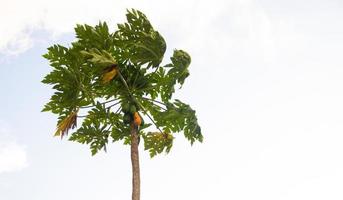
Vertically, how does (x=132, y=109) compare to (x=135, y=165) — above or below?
above

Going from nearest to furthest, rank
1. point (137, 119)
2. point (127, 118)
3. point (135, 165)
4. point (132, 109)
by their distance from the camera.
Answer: point (135, 165)
point (132, 109)
point (137, 119)
point (127, 118)

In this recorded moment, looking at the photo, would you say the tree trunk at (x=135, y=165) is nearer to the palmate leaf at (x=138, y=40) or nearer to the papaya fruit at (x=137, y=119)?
the papaya fruit at (x=137, y=119)

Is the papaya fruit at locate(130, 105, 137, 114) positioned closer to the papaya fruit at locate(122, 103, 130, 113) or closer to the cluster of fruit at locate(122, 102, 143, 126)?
the cluster of fruit at locate(122, 102, 143, 126)

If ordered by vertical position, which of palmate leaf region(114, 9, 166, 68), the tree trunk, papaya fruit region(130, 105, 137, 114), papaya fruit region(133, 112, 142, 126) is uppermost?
palmate leaf region(114, 9, 166, 68)

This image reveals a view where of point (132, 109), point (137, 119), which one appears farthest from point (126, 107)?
point (137, 119)

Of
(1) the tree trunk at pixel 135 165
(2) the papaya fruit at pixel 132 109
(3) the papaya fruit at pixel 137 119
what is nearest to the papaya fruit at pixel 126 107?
(2) the papaya fruit at pixel 132 109

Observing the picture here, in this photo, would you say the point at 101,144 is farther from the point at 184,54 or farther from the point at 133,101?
the point at 184,54

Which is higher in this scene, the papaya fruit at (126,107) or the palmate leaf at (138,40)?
the palmate leaf at (138,40)

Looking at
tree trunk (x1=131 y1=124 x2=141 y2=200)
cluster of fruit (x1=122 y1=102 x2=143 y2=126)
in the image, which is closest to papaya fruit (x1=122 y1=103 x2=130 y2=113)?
cluster of fruit (x1=122 y1=102 x2=143 y2=126)

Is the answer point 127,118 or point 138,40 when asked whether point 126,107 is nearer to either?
point 127,118

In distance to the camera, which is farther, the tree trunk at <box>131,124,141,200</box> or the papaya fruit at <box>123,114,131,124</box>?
the papaya fruit at <box>123,114,131,124</box>

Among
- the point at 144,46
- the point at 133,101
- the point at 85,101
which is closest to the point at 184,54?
the point at 144,46

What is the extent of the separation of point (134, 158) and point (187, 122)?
1.77m

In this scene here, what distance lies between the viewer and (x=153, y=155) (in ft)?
44.1
